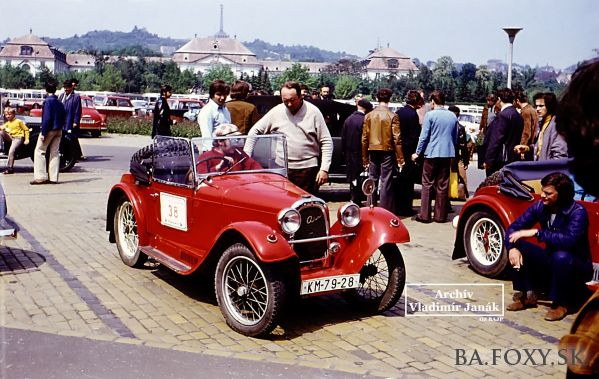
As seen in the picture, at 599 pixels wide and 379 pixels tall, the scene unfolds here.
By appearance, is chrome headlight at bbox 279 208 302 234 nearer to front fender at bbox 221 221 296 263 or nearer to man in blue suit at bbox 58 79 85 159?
front fender at bbox 221 221 296 263

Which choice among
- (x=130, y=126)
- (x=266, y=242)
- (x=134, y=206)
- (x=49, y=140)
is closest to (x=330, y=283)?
(x=266, y=242)

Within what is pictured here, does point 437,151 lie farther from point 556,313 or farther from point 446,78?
point 446,78

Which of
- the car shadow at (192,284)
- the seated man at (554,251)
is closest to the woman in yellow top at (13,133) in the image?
the car shadow at (192,284)

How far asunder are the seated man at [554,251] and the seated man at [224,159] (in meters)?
2.41

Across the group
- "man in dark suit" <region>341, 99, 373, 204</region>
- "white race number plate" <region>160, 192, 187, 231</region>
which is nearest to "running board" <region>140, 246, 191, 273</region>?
"white race number plate" <region>160, 192, 187, 231</region>

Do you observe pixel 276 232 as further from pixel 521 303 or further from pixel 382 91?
pixel 382 91

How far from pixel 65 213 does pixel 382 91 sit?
4903 millimetres

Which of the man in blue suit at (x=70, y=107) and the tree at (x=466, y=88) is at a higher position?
the tree at (x=466, y=88)

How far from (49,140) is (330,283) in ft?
30.8

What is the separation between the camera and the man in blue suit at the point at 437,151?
10.5m

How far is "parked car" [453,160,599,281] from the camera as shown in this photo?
23.4ft

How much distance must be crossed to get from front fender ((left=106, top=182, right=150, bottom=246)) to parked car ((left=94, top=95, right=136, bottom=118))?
32537 mm

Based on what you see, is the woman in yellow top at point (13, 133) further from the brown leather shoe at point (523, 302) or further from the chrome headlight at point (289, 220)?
the brown leather shoe at point (523, 302)

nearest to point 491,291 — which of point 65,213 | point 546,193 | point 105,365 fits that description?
point 546,193
